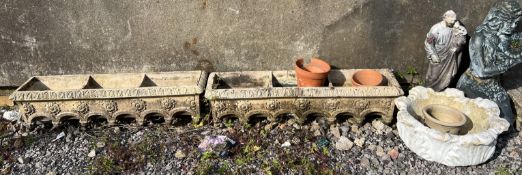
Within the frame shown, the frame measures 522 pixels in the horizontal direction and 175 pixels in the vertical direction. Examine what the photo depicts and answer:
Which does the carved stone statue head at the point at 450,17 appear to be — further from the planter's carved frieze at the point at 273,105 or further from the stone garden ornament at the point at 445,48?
the planter's carved frieze at the point at 273,105

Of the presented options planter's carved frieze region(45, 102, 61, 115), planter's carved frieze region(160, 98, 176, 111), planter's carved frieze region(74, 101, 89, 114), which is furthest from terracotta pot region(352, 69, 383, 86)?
planter's carved frieze region(45, 102, 61, 115)

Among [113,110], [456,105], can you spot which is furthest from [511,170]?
[113,110]

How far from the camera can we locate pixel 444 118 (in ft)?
13.7

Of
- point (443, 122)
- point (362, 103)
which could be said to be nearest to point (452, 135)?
point (443, 122)

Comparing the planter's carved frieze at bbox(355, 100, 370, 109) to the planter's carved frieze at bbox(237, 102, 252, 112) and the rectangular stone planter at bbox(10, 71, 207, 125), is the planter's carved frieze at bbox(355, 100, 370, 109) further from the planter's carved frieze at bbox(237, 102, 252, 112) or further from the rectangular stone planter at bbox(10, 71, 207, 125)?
the rectangular stone planter at bbox(10, 71, 207, 125)

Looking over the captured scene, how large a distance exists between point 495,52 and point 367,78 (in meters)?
1.34

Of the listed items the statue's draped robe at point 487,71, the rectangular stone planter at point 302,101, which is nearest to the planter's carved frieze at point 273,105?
the rectangular stone planter at point 302,101

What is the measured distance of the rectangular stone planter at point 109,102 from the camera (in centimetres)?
427

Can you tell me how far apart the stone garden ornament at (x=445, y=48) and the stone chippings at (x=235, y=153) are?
0.84m

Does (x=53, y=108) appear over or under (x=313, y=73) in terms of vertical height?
under

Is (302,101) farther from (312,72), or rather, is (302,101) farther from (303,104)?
(312,72)

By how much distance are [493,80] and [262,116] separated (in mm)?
2591

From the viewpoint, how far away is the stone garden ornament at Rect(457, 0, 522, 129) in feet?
13.5

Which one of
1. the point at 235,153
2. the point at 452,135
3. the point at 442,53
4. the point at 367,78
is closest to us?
the point at 452,135
